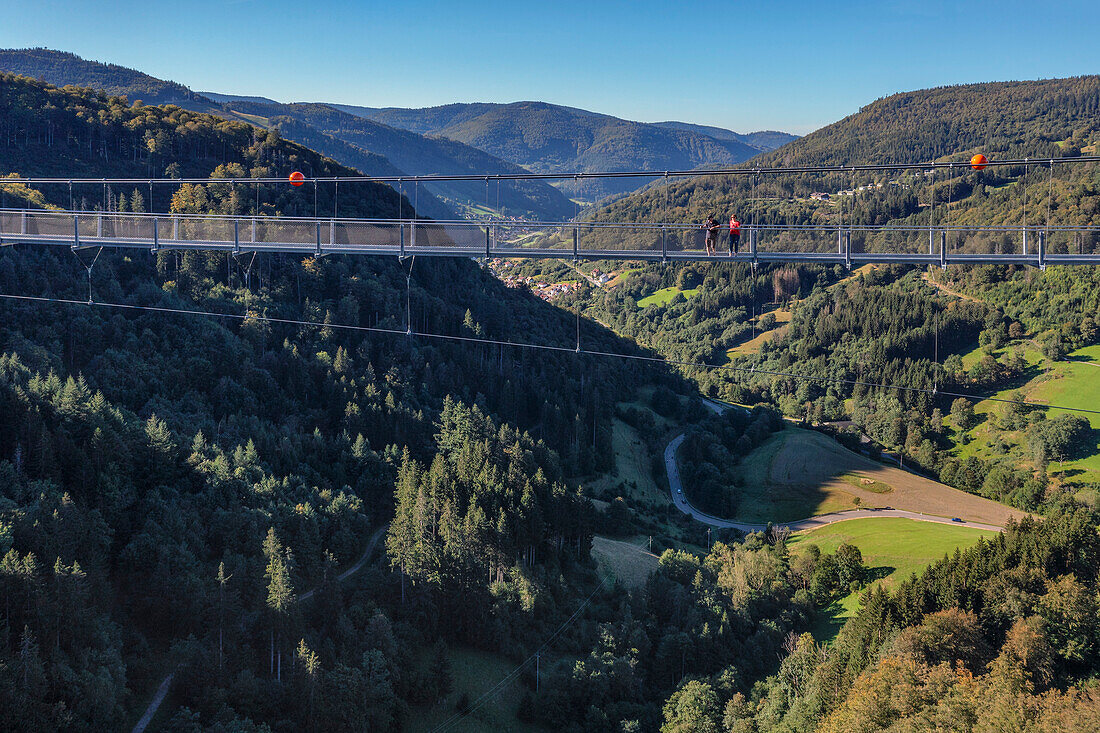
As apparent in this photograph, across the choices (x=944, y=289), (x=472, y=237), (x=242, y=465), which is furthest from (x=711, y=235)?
(x=944, y=289)

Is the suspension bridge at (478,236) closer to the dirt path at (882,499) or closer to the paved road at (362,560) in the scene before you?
the paved road at (362,560)

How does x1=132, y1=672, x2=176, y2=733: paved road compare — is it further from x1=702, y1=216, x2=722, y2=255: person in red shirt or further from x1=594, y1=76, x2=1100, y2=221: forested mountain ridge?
x1=594, y1=76, x2=1100, y2=221: forested mountain ridge

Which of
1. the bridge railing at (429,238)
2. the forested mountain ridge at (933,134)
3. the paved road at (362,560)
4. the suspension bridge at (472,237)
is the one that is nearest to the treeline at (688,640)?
the paved road at (362,560)

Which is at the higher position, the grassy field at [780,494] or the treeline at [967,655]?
the treeline at [967,655]

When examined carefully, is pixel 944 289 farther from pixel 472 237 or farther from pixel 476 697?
pixel 472 237

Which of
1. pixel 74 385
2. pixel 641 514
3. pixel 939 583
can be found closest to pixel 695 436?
pixel 641 514

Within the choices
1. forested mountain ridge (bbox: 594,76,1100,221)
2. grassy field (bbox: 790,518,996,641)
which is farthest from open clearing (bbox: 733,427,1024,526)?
forested mountain ridge (bbox: 594,76,1100,221)

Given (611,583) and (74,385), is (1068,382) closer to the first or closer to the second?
(611,583)
